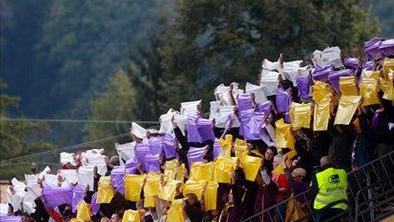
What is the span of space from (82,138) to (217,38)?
169ft

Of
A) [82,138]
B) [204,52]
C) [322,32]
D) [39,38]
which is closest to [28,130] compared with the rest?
[204,52]

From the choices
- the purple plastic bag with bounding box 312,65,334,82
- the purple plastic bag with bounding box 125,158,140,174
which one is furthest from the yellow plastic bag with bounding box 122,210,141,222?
the purple plastic bag with bounding box 312,65,334,82

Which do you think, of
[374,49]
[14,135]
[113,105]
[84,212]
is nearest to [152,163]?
[84,212]

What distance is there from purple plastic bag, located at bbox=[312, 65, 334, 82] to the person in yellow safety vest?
1290 millimetres

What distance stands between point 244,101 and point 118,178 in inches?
119

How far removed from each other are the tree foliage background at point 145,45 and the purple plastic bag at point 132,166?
55.9 ft

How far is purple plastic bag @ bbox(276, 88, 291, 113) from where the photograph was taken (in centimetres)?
1523

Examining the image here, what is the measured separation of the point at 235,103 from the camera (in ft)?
53.5

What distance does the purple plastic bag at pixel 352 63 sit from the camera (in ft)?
47.9

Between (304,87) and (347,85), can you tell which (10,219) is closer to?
(304,87)

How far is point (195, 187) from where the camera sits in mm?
15984

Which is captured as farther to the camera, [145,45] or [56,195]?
[145,45]

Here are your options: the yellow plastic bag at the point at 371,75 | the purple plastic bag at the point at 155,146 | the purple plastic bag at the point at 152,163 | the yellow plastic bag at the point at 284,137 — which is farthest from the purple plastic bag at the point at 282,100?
the purple plastic bag at the point at 152,163

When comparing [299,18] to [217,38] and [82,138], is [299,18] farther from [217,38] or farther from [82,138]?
[82,138]
